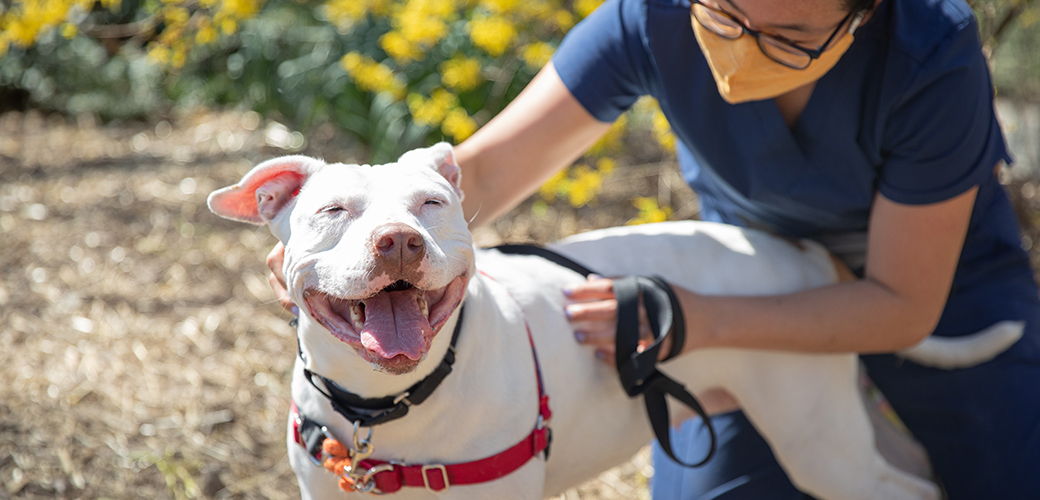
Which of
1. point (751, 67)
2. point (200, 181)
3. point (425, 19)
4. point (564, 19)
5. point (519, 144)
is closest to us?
point (751, 67)

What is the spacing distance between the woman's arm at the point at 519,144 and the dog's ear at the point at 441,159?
1.38 ft

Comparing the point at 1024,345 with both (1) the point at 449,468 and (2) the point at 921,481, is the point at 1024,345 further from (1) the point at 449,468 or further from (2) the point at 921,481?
(1) the point at 449,468

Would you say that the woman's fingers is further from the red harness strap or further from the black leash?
the red harness strap

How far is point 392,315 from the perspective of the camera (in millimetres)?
1259

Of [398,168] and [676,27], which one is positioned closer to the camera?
[398,168]

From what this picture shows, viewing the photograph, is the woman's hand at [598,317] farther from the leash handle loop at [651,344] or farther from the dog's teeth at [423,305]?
the dog's teeth at [423,305]

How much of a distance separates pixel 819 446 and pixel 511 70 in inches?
112

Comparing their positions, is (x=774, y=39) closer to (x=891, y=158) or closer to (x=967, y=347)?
(x=891, y=158)

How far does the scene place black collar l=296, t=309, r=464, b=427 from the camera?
4.72 feet

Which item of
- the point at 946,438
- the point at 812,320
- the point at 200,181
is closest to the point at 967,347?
the point at 946,438

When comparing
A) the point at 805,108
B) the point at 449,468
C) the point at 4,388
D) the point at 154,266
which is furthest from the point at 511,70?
the point at 449,468

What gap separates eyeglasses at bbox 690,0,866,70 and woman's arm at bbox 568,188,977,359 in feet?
1.52

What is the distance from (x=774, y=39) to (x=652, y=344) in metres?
0.72

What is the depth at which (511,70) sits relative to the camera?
165 inches
